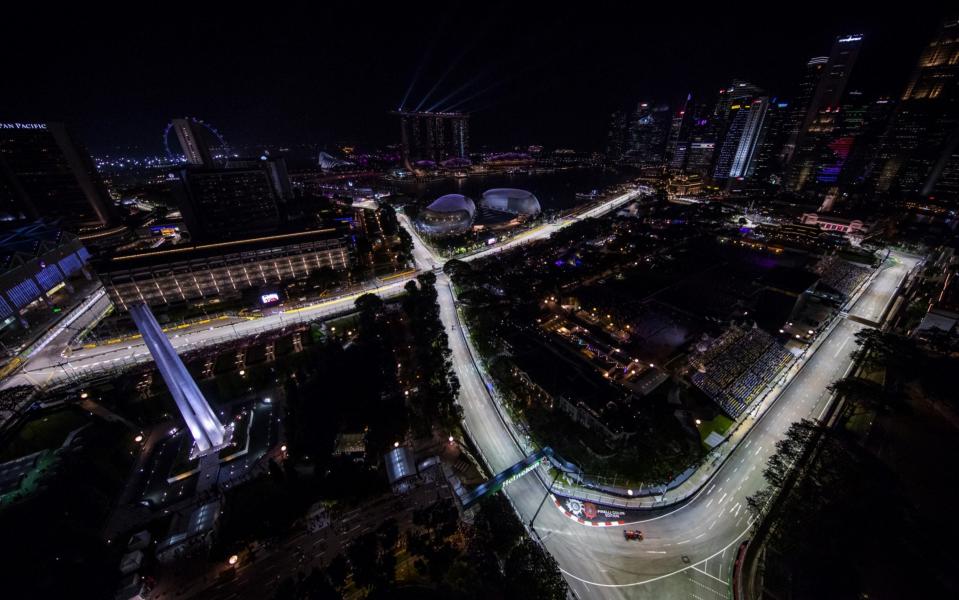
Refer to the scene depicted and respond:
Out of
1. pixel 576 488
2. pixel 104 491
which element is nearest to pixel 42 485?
pixel 104 491

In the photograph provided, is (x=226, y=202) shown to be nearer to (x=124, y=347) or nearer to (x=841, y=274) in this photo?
(x=124, y=347)

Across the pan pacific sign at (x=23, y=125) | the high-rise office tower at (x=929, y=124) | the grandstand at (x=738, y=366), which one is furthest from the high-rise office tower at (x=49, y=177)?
the high-rise office tower at (x=929, y=124)

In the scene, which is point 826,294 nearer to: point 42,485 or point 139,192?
point 42,485

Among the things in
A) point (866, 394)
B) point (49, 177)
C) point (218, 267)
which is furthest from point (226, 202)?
point (866, 394)

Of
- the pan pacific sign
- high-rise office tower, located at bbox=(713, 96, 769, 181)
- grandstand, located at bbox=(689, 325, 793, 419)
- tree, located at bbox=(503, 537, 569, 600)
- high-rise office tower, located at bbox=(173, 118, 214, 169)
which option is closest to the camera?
tree, located at bbox=(503, 537, 569, 600)

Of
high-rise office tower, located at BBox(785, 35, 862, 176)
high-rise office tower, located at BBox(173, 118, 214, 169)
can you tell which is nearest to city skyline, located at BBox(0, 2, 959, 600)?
high-rise office tower, located at BBox(173, 118, 214, 169)

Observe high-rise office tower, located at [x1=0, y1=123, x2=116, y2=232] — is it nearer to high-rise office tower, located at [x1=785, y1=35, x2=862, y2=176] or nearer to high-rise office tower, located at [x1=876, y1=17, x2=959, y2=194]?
high-rise office tower, located at [x1=785, y1=35, x2=862, y2=176]

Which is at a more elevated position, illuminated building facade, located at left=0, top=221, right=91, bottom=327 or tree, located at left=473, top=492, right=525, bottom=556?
illuminated building facade, located at left=0, top=221, right=91, bottom=327

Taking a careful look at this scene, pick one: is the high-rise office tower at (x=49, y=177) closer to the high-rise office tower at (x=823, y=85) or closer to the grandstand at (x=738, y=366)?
the grandstand at (x=738, y=366)
